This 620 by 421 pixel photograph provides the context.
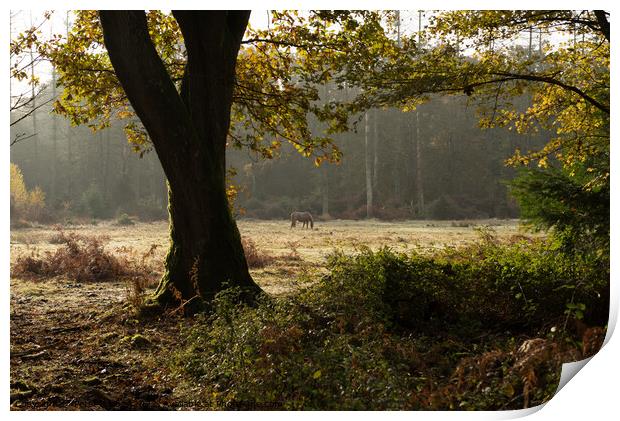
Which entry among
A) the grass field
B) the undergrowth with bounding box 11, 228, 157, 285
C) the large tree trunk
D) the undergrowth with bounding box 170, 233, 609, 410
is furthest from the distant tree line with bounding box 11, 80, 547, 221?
the undergrowth with bounding box 11, 228, 157, 285

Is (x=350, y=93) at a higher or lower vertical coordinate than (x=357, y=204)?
higher

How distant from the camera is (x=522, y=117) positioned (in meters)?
7.42

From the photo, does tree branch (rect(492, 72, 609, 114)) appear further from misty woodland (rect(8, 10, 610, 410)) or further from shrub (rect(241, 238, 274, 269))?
shrub (rect(241, 238, 274, 269))

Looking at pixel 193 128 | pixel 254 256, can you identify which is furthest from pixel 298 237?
pixel 193 128

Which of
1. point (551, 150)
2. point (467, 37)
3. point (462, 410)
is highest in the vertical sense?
point (467, 37)

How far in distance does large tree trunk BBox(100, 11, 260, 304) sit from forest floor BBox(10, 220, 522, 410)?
642mm

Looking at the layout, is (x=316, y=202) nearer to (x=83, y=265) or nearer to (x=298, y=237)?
(x=298, y=237)

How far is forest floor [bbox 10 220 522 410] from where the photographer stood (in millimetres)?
4898

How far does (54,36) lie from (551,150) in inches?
256
